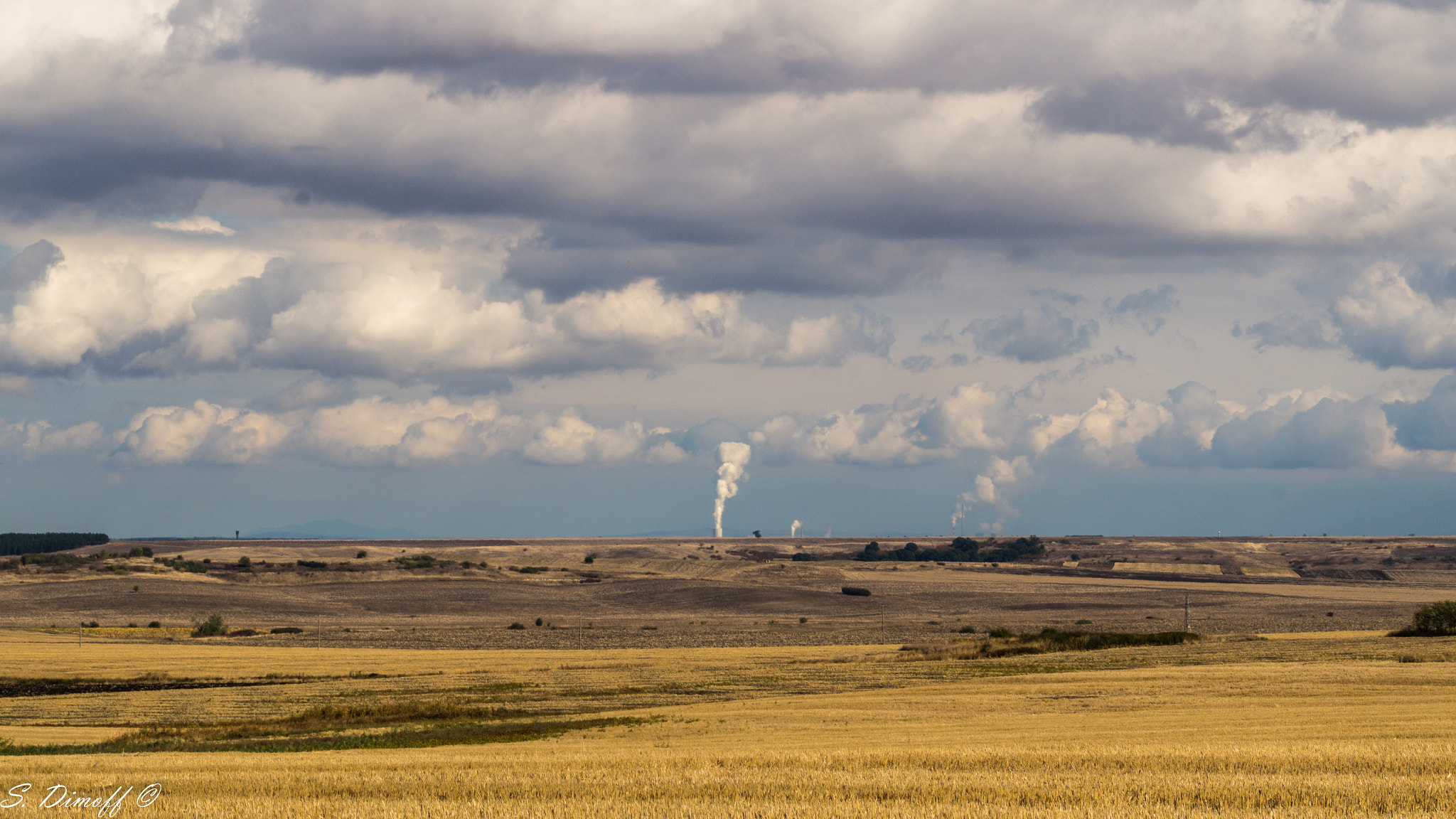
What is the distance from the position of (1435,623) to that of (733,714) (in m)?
54.1

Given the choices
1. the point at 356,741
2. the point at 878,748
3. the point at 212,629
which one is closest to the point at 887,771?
the point at 878,748

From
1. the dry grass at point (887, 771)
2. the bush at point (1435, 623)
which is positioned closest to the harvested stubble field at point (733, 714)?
the dry grass at point (887, 771)

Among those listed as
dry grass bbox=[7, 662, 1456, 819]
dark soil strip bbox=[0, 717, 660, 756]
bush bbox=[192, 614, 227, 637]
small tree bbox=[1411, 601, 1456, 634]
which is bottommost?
bush bbox=[192, 614, 227, 637]

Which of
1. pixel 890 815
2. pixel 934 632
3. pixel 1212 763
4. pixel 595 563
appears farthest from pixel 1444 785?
pixel 595 563

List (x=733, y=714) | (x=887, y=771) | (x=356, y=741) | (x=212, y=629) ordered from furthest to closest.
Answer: (x=212, y=629), (x=733, y=714), (x=356, y=741), (x=887, y=771)

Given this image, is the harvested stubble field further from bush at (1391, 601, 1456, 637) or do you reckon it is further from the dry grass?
bush at (1391, 601, 1456, 637)

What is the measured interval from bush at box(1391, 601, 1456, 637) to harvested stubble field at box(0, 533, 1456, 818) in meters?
3.83

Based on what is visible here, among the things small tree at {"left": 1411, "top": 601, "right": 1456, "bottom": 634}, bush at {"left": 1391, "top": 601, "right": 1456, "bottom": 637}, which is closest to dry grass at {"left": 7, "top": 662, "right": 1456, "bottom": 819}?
bush at {"left": 1391, "top": 601, "right": 1456, "bottom": 637}

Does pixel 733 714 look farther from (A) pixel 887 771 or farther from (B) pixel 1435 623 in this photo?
(B) pixel 1435 623

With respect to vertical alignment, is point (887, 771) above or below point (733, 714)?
above

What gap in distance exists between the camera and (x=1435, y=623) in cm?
7188

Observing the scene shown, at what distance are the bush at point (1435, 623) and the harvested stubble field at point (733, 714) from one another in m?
3.83

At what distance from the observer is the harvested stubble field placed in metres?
18.5

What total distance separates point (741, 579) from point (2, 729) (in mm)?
115708
